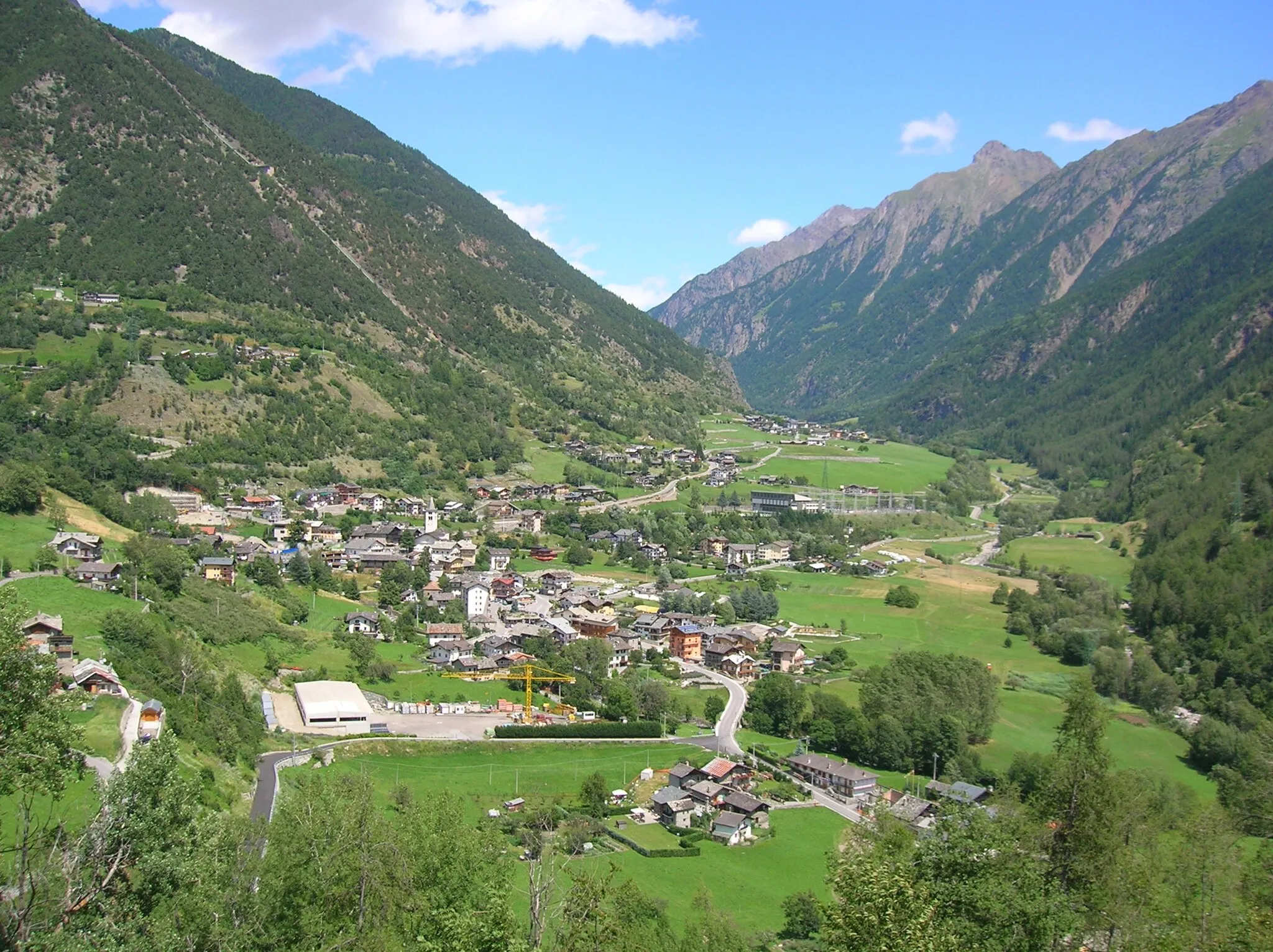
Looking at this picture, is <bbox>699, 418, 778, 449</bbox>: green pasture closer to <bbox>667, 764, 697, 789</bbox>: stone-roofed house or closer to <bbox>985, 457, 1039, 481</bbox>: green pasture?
<bbox>985, 457, 1039, 481</bbox>: green pasture

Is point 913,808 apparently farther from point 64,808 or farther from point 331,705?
point 64,808

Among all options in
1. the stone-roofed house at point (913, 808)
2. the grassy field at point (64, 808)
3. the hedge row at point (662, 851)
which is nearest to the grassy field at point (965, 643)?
the stone-roofed house at point (913, 808)

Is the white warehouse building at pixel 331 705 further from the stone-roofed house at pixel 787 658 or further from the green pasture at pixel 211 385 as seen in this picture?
the green pasture at pixel 211 385

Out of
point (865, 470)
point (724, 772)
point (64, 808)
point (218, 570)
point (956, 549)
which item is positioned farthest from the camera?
point (865, 470)

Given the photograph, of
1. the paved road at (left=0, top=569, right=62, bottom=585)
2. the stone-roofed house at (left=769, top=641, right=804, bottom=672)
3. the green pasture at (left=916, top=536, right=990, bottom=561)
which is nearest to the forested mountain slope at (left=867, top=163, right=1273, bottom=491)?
the green pasture at (left=916, top=536, right=990, bottom=561)

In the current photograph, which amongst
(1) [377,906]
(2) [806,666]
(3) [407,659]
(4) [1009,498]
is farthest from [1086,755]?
(4) [1009,498]

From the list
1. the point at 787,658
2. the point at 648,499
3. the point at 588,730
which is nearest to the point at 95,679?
the point at 588,730
